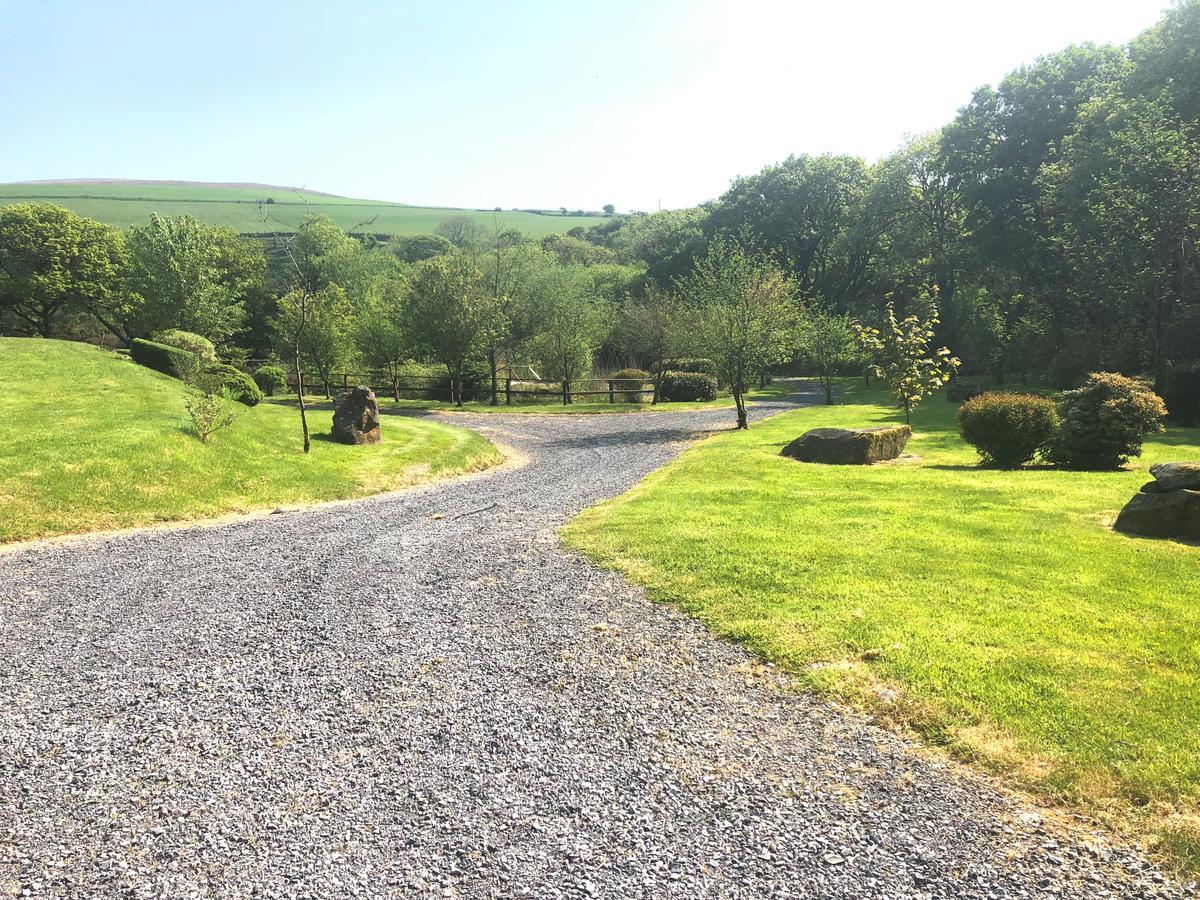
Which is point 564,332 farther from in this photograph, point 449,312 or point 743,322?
point 743,322

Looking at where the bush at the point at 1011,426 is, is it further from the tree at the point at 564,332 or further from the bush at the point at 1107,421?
the tree at the point at 564,332

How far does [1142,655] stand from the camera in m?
4.72

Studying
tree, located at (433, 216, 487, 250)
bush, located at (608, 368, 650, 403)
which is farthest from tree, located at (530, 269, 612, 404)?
tree, located at (433, 216, 487, 250)

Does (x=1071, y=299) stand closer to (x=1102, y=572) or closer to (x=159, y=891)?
(x=1102, y=572)

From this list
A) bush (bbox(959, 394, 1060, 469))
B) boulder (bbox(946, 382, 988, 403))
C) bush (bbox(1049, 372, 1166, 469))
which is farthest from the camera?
boulder (bbox(946, 382, 988, 403))

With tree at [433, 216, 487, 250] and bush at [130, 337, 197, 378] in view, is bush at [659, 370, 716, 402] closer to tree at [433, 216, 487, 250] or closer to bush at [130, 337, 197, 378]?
bush at [130, 337, 197, 378]

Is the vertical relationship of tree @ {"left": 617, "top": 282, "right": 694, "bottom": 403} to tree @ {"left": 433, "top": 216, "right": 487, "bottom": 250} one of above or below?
below

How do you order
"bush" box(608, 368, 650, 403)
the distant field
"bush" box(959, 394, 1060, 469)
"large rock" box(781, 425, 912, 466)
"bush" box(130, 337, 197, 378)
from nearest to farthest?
"bush" box(959, 394, 1060, 469), "large rock" box(781, 425, 912, 466), "bush" box(130, 337, 197, 378), "bush" box(608, 368, 650, 403), the distant field

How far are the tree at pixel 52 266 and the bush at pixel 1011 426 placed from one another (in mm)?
48590

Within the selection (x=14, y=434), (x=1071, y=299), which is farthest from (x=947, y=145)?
(x=14, y=434)

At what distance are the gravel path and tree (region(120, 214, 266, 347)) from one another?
134ft

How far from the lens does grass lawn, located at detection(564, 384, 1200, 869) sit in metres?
3.69

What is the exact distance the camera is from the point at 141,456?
12203mm

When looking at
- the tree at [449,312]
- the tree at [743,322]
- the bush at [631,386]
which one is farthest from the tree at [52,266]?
the tree at [743,322]
